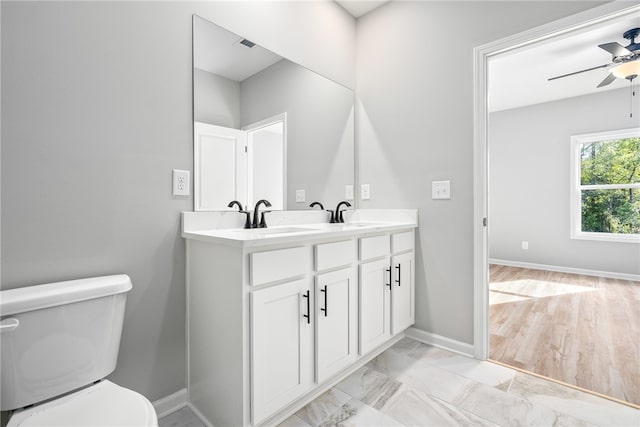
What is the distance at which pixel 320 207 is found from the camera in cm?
233

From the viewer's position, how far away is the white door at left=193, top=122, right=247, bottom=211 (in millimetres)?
1601

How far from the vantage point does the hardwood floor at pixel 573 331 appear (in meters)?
1.80

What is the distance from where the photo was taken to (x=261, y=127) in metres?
1.91

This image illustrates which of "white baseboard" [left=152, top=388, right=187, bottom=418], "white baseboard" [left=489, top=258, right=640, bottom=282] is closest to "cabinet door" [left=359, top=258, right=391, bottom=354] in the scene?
"white baseboard" [left=152, top=388, right=187, bottom=418]

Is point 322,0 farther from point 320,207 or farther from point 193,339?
point 193,339

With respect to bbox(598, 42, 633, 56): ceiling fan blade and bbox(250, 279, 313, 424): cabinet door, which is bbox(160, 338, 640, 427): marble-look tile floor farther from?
bbox(598, 42, 633, 56): ceiling fan blade

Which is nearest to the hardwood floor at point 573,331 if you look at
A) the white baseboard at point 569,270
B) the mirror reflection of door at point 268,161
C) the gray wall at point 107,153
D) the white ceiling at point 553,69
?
the white baseboard at point 569,270

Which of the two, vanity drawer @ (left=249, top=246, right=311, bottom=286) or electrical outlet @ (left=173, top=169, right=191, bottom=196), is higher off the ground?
electrical outlet @ (left=173, top=169, right=191, bottom=196)

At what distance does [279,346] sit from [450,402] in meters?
0.92

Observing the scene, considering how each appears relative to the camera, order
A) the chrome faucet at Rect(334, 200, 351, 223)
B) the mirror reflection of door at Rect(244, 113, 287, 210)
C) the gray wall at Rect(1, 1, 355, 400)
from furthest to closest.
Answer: the chrome faucet at Rect(334, 200, 351, 223)
the mirror reflection of door at Rect(244, 113, 287, 210)
the gray wall at Rect(1, 1, 355, 400)

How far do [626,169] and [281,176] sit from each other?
15.9ft

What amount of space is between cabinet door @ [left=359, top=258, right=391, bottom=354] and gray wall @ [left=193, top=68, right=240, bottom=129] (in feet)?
3.66

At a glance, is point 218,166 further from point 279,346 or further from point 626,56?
point 626,56

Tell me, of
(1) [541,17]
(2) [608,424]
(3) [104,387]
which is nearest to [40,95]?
(3) [104,387]
